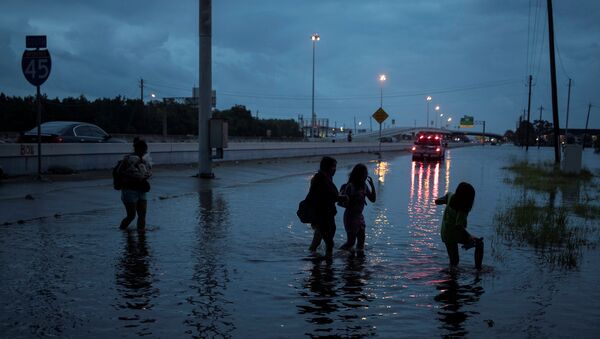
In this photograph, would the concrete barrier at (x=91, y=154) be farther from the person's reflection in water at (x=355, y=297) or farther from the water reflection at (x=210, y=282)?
the person's reflection in water at (x=355, y=297)

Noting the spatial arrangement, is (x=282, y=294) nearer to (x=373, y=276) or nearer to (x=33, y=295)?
(x=373, y=276)

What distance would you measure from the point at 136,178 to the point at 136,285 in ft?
10.8

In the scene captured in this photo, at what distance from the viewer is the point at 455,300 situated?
628 cm

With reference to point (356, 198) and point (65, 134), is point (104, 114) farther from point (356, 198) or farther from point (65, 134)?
→ point (356, 198)

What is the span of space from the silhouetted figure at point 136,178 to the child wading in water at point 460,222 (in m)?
4.72

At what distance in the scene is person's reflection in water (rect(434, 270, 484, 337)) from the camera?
5.46 metres

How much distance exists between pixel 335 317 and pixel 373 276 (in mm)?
1737

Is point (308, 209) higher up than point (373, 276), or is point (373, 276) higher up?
point (308, 209)

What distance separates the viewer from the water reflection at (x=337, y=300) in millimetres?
5332

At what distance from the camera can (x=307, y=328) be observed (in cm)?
532

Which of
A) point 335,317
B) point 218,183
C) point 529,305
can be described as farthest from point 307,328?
point 218,183

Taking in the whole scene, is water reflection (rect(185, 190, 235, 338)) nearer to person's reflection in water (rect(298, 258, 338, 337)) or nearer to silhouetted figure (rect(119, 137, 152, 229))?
person's reflection in water (rect(298, 258, 338, 337))

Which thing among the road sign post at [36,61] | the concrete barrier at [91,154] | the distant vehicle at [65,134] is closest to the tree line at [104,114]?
the concrete barrier at [91,154]

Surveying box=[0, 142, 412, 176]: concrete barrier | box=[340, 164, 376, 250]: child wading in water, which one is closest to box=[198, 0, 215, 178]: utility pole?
box=[0, 142, 412, 176]: concrete barrier
